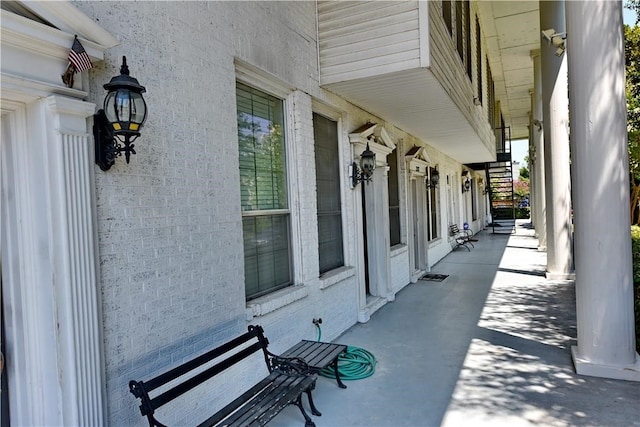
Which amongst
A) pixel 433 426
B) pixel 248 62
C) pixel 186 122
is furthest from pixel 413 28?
pixel 433 426

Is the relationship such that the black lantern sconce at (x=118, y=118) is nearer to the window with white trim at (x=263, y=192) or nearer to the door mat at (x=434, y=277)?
the window with white trim at (x=263, y=192)

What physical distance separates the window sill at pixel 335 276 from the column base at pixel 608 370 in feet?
9.00

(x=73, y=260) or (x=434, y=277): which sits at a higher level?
(x=73, y=260)

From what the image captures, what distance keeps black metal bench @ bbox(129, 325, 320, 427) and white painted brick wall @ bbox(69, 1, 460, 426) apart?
0.18 metres

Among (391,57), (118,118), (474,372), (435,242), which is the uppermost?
(391,57)

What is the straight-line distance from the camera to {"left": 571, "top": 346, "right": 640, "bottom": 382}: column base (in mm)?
3857

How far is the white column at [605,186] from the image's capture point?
12.7ft

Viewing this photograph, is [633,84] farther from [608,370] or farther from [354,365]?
[354,365]

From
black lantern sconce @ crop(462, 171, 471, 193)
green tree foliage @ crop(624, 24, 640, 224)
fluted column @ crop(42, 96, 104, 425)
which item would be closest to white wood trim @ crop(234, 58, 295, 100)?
fluted column @ crop(42, 96, 104, 425)

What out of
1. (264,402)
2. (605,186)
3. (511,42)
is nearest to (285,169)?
(264,402)

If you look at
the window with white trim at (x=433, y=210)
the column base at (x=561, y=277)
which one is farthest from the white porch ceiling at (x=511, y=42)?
the column base at (x=561, y=277)

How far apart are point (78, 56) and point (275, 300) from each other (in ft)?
8.55

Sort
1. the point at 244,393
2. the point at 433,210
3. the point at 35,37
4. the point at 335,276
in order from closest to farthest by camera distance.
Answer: the point at 35,37 < the point at 244,393 < the point at 335,276 < the point at 433,210

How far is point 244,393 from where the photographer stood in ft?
9.94
